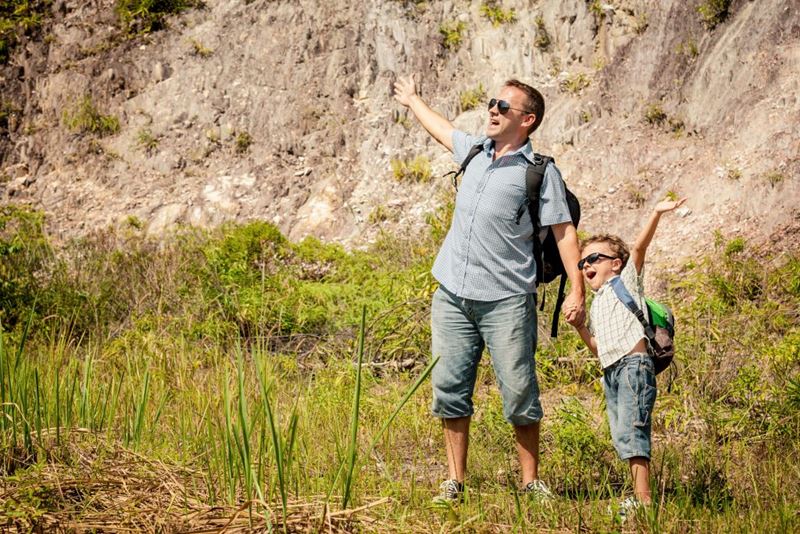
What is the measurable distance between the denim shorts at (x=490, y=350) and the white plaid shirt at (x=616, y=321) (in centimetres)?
31

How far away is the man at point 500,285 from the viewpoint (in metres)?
4.09

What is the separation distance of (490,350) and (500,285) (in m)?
0.32

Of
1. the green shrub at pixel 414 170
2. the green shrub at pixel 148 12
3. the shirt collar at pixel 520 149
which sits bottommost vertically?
the shirt collar at pixel 520 149

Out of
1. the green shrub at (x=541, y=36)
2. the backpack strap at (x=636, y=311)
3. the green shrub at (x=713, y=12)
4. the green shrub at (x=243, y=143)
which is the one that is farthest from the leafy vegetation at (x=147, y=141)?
the backpack strap at (x=636, y=311)

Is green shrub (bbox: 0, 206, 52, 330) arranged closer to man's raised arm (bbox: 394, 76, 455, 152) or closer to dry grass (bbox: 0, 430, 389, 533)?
dry grass (bbox: 0, 430, 389, 533)

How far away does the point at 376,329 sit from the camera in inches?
299

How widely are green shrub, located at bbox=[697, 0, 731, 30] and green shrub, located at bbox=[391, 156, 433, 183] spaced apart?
4.47m

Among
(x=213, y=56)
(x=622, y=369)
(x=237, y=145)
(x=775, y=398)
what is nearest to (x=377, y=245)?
(x=237, y=145)

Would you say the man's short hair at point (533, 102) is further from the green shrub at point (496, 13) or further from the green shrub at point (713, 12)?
the green shrub at point (496, 13)

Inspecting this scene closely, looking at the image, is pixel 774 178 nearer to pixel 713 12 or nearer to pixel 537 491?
pixel 713 12

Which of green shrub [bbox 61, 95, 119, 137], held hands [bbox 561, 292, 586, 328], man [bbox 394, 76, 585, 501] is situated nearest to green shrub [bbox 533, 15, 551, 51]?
green shrub [bbox 61, 95, 119, 137]

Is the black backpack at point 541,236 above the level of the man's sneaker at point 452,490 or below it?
above

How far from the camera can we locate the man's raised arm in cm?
470

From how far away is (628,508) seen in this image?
11.6ft
